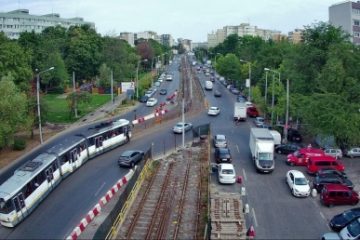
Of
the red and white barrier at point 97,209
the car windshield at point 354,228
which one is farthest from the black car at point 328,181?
the red and white barrier at point 97,209

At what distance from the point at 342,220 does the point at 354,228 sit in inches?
88.5

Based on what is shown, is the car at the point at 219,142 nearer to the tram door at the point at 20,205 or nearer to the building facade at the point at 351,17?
the tram door at the point at 20,205

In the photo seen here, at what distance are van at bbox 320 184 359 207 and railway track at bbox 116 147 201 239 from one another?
8.31 meters

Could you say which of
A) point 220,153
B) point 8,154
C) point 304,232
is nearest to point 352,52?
point 220,153

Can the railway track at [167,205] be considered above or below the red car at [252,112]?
below

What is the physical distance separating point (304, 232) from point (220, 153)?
1373 centimetres

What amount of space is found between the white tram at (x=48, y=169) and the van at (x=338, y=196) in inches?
729

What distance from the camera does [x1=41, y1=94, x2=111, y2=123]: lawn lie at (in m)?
56.0

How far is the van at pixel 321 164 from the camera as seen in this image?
34.7 meters

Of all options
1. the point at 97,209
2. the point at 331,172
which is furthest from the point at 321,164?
the point at 97,209

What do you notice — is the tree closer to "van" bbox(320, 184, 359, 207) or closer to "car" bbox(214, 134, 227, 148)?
"car" bbox(214, 134, 227, 148)

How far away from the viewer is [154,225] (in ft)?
80.8

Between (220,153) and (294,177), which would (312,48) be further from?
(294,177)

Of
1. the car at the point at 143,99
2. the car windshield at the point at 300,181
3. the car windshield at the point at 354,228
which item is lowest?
the car windshield at the point at 354,228
